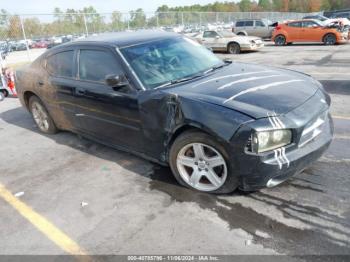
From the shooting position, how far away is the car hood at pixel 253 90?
9.75ft

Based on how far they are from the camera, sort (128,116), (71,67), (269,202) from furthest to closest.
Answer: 1. (71,67)
2. (128,116)
3. (269,202)

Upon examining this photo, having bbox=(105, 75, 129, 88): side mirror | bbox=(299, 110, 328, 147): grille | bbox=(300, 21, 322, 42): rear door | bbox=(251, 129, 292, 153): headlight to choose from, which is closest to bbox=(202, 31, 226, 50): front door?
bbox=(300, 21, 322, 42): rear door

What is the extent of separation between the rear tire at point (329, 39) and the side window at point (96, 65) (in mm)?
16611

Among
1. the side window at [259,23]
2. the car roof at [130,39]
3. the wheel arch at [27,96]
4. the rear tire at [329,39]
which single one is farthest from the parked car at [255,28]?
the car roof at [130,39]

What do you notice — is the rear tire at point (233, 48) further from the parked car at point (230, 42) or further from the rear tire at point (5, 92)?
the rear tire at point (5, 92)

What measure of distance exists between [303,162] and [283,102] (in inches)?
23.6

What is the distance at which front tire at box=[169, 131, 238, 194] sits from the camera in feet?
10.2

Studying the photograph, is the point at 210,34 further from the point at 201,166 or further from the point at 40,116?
the point at 201,166

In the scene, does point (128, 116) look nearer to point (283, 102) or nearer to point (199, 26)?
point (283, 102)

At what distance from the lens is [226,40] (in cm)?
1642

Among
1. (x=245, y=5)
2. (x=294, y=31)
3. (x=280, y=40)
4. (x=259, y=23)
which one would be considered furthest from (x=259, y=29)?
(x=245, y=5)

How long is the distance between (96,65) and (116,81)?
739 millimetres

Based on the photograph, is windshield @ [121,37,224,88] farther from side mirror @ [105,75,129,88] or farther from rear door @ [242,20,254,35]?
rear door @ [242,20,254,35]

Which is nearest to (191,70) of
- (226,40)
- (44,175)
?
(44,175)
